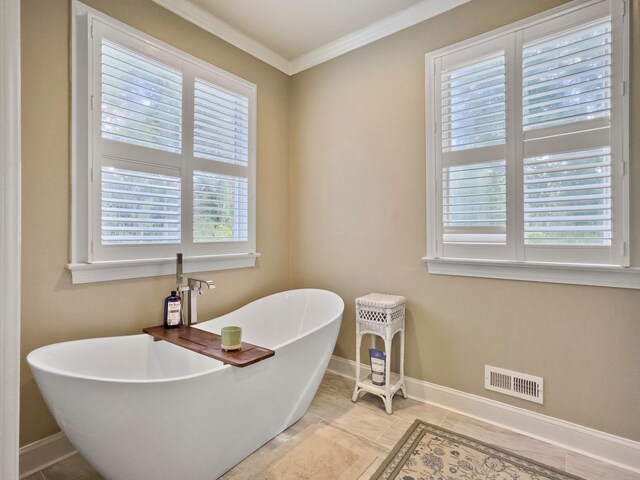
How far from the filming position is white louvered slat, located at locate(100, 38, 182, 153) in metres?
1.96

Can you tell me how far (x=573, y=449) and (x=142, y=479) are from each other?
7.25 ft

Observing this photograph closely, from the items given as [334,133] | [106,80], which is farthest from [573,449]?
[106,80]

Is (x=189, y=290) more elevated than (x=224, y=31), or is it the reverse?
(x=224, y=31)

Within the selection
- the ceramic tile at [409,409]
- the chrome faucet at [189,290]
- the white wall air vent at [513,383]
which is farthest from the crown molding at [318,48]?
the ceramic tile at [409,409]

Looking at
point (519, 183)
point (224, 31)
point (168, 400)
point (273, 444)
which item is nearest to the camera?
point (168, 400)

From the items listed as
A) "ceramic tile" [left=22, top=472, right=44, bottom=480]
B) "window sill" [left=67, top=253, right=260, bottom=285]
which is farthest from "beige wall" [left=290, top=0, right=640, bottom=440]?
"ceramic tile" [left=22, top=472, right=44, bottom=480]

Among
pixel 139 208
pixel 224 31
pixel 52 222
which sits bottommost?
pixel 52 222

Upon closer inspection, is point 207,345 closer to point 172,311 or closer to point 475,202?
point 172,311

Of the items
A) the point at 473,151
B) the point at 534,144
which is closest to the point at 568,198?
the point at 534,144

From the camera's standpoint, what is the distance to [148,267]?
2170 millimetres

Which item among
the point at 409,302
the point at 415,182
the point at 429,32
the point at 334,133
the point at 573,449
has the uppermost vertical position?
the point at 429,32

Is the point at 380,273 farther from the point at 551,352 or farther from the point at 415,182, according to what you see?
the point at 551,352

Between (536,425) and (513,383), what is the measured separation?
0.80ft

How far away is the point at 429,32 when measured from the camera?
2363mm
